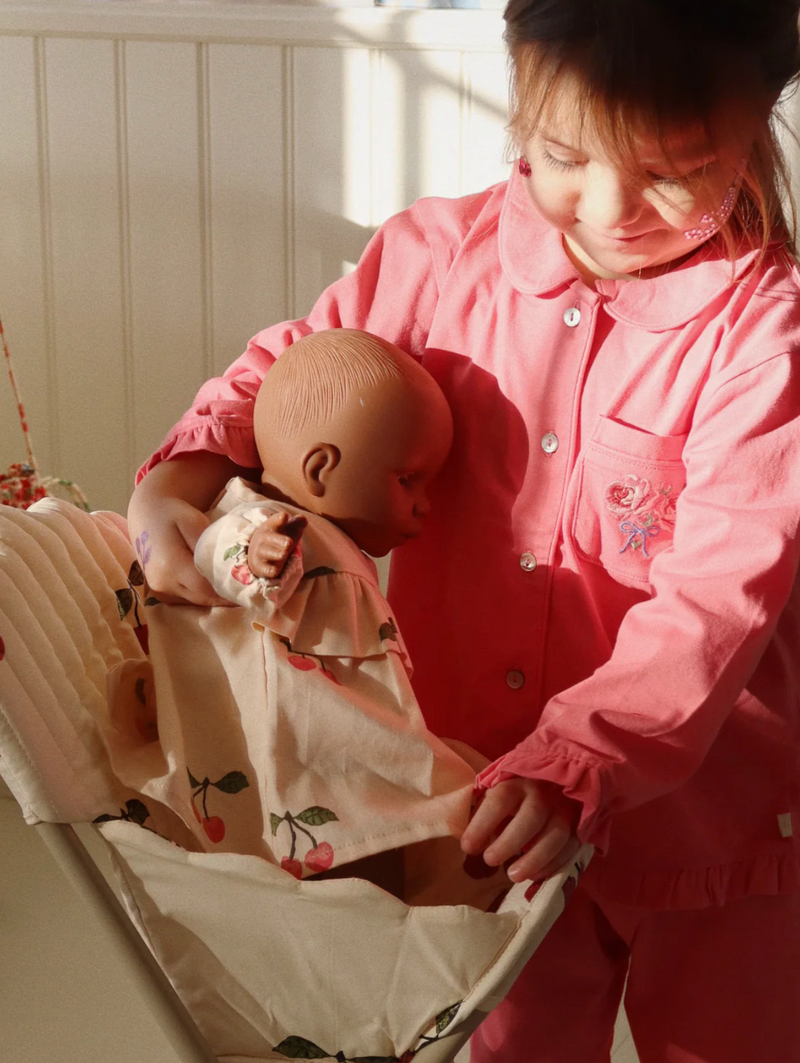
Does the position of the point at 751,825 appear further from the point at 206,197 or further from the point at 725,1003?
the point at 206,197

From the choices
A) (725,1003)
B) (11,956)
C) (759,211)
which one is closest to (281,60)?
(759,211)

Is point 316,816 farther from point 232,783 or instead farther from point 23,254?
point 23,254

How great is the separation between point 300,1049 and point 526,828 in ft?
0.72

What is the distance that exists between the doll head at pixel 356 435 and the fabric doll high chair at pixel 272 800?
0.05 m

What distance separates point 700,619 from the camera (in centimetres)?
75

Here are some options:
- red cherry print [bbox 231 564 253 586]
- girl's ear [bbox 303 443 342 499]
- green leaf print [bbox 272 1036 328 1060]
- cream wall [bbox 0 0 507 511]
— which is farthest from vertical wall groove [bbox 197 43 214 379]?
green leaf print [bbox 272 1036 328 1060]

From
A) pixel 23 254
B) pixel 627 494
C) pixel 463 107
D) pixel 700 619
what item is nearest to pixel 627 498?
pixel 627 494

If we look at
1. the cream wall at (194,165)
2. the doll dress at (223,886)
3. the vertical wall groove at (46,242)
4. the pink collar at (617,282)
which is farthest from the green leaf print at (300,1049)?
the vertical wall groove at (46,242)

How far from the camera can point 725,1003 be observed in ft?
2.98

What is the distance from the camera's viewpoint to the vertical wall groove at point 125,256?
1887 mm

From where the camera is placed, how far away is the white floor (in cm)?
141

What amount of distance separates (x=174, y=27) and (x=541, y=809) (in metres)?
1.59

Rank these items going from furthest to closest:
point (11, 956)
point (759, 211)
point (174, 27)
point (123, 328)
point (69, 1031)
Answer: point (123, 328) → point (174, 27) → point (11, 956) → point (69, 1031) → point (759, 211)

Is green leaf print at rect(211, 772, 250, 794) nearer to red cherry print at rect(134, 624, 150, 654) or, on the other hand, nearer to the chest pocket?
red cherry print at rect(134, 624, 150, 654)
